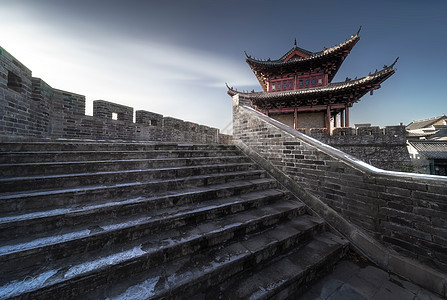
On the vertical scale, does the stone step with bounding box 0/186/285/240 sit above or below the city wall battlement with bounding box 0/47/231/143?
below

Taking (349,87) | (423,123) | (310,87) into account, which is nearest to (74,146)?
(349,87)

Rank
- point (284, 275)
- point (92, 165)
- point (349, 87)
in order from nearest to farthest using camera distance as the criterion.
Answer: point (284, 275) < point (92, 165) < point (349, 87)

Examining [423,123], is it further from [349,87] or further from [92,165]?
[92,165]

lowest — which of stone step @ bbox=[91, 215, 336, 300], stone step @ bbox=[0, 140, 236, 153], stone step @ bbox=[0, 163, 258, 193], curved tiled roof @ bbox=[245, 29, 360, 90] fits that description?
stone step @ bbox=[91, 215, 336, 300]

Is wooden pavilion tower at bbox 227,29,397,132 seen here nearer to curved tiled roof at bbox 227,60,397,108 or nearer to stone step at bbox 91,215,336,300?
curved tiled roof at bbox 227,60,397,108

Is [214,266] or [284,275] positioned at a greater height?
[214,266]

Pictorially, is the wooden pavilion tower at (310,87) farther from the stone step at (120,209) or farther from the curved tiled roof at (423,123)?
the curved tiled roof at (423,123)

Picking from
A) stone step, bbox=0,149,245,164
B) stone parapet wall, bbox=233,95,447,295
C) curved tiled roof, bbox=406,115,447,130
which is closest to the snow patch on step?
stone step, bbox=0,149,245,164

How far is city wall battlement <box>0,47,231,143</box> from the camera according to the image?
3.31 metres

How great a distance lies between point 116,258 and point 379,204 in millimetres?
3192

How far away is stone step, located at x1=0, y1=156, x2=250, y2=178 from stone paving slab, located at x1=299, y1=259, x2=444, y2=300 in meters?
2.55

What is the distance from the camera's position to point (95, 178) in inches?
86.2

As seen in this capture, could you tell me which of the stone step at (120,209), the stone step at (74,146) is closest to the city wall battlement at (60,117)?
the stone step at (74,146)

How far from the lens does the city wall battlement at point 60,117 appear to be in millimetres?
3312
